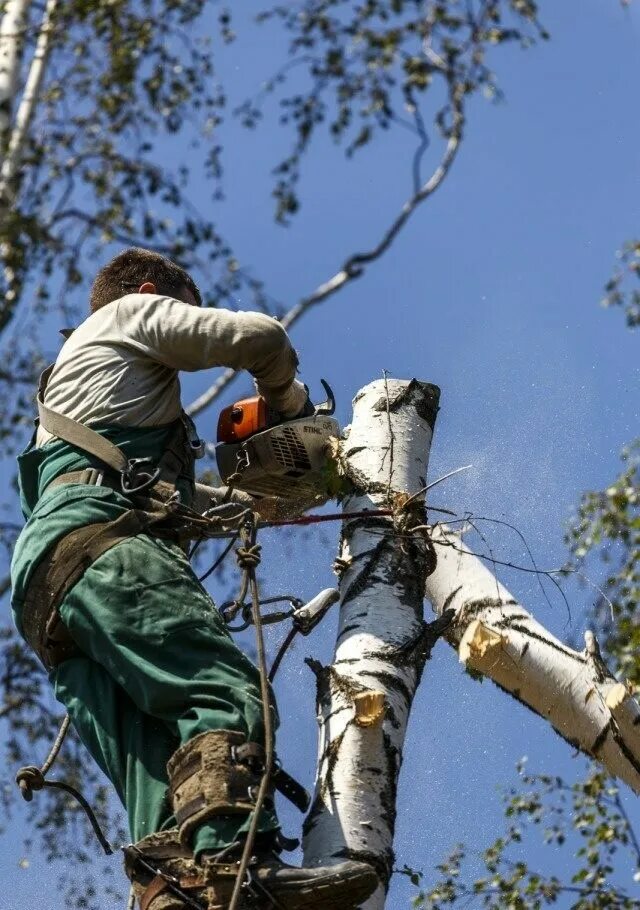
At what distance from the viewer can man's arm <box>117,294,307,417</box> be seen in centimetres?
357

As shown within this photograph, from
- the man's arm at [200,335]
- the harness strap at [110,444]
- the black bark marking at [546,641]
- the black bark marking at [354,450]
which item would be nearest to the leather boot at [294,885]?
the harness strap at [110,444]

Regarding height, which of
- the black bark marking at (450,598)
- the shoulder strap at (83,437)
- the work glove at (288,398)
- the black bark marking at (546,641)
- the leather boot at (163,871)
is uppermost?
the work glove at (288,398)

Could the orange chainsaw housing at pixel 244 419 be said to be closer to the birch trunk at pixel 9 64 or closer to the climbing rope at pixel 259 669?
the climbing rope at pixel 259 669

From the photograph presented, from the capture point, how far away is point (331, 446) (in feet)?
13.7

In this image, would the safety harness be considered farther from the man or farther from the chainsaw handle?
the chainsaw handle

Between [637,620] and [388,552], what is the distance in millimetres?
2655

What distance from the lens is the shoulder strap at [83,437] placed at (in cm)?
348

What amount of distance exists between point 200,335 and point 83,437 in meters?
0.36

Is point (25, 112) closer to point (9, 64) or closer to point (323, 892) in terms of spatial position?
point (9, 64)

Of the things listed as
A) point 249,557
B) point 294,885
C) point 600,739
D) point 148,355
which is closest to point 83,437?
point 148,355

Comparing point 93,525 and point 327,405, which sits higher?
point 327,405

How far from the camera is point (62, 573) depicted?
3.26m

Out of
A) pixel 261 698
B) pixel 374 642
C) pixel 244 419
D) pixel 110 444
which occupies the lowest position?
pixel 261 698

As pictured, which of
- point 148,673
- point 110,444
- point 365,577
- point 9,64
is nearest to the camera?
point 148,673
